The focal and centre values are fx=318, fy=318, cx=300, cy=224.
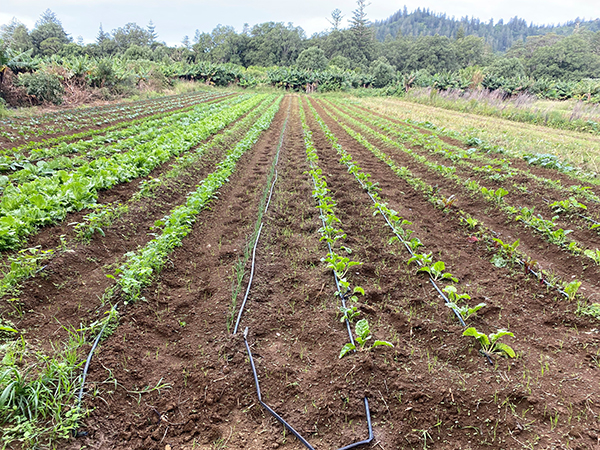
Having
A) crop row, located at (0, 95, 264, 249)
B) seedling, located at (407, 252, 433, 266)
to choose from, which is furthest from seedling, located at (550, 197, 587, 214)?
crop row, located at (0, 95, 264, 249)

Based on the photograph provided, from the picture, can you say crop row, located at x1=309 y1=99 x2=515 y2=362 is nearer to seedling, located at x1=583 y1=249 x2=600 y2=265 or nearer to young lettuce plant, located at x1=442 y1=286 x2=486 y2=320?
young lettuce plant, located at x1=442 y1=286 x2=486 y2=320

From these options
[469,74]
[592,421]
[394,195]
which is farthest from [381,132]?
[469,74]

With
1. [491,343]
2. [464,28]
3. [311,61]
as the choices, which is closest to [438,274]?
[491,343]

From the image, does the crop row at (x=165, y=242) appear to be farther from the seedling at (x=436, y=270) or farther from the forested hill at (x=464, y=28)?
the forested hill at (x=464, y=28)

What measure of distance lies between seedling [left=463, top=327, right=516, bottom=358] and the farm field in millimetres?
22

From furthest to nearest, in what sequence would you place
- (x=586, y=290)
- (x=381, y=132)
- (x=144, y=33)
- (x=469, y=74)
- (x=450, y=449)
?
(x=144, y=33) < (x=469, y=74) < (x=381, y=132) < (x=586, y=290) < (x=450, y=449)

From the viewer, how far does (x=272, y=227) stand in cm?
500

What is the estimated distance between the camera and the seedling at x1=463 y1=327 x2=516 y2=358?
105 inches

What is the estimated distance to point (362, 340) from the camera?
2793 millimetres

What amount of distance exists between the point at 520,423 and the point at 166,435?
2431 millimetres

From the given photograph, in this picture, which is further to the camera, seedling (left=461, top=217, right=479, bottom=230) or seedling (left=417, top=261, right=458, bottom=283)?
seedling (left=461, top=217, right=479, bottom=230)

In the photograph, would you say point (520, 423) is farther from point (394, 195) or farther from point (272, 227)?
point (394, 195)

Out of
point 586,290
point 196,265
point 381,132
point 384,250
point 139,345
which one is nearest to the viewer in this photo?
point 139,345

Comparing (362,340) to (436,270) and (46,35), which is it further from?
(46,35)
